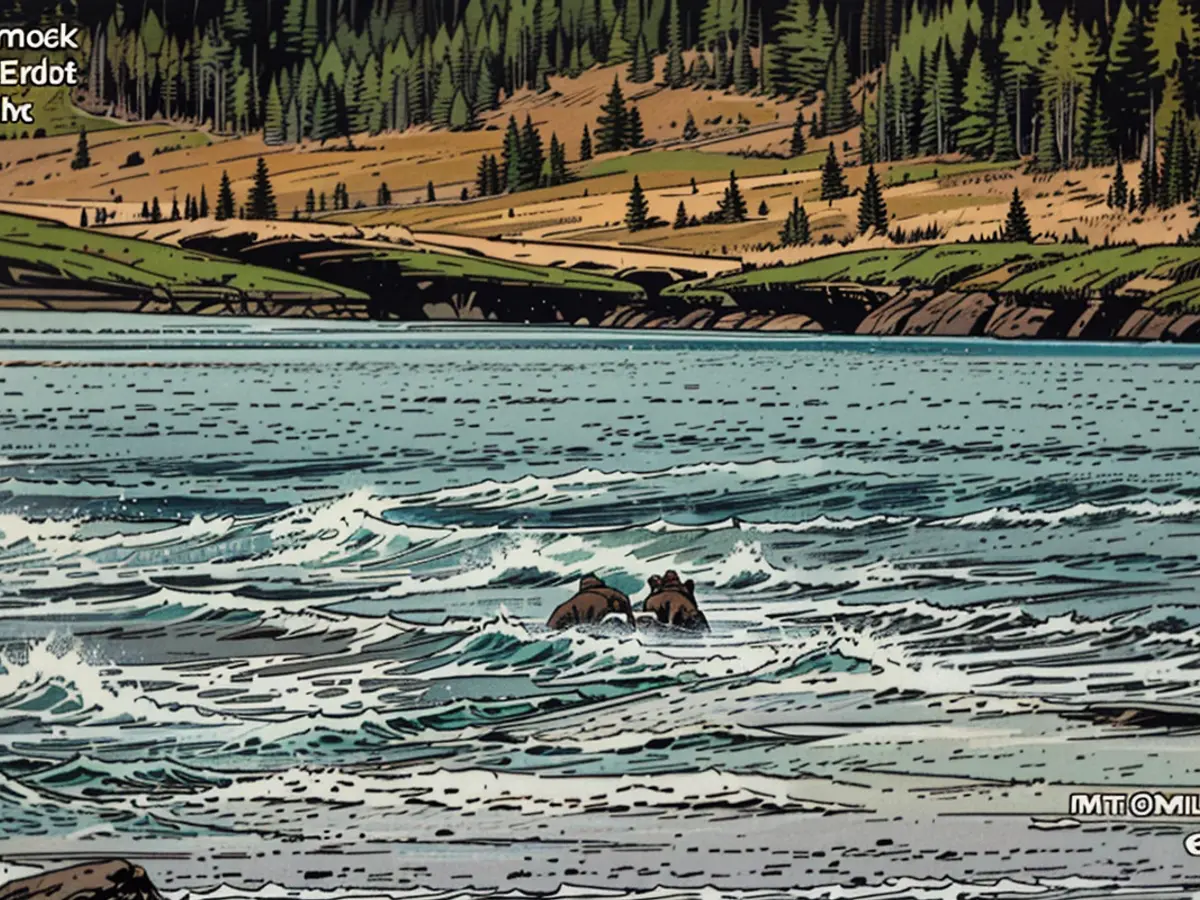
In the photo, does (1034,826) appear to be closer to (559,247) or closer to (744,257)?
(744,257)

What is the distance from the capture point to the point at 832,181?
10.2 feet

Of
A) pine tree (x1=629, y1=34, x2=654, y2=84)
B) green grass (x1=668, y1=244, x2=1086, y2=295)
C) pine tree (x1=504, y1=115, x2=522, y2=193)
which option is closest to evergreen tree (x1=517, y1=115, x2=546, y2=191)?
pine tree (x1=504, y1=115, x2=522, y2=193)

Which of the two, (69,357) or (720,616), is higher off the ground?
(69,357)

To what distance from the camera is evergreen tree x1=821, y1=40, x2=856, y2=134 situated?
3031 mm

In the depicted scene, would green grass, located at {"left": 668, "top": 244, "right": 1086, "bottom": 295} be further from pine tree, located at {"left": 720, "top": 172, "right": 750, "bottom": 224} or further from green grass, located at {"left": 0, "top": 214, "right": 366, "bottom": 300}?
green grass, located at {"left": 0, "top": 214, "right": 366, "bottom": 300}

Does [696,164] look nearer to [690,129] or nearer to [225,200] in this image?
[690,129]

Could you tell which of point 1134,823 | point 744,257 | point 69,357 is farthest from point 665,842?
point 69,357

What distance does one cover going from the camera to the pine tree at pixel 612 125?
10.1 ft

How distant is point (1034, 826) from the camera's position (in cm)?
300

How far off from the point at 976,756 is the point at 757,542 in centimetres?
71

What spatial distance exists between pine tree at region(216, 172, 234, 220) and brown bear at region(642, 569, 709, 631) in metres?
1.31

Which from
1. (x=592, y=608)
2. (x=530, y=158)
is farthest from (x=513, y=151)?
(x=592, y=608)

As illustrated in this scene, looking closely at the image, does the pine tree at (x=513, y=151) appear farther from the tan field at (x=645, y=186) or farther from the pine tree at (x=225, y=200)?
the pine tree at (x=225, y=200)

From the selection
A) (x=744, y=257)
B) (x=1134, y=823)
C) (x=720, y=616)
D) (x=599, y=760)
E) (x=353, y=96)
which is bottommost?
(x=1134, y=823)
